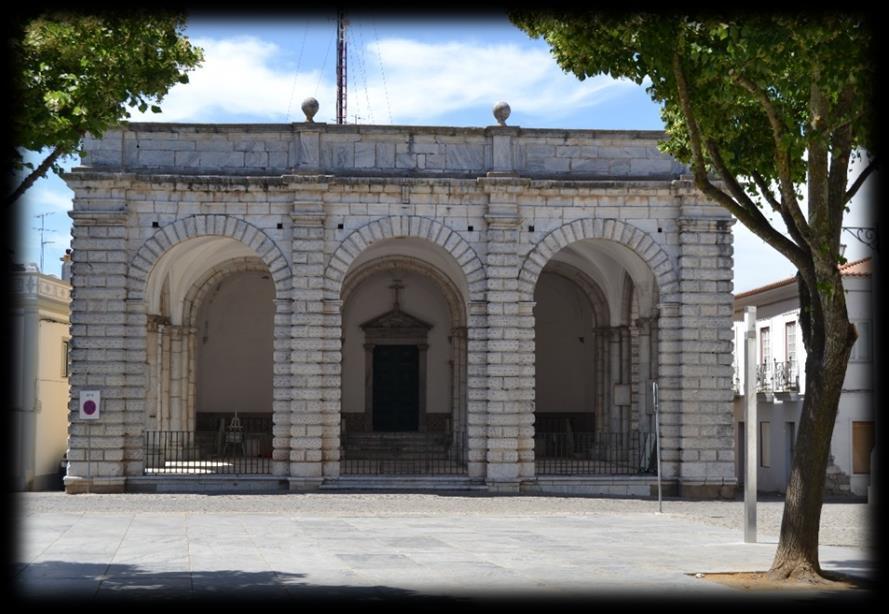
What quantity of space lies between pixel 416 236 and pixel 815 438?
1332 cm

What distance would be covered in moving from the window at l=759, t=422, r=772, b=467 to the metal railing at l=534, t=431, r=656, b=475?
434cm

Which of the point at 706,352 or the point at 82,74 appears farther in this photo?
the point at 706,352

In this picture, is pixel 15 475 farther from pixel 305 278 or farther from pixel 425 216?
pixel 425 216

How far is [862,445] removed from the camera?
2983 centimetres

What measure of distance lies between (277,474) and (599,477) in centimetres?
642

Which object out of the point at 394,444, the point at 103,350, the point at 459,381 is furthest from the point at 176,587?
the point at 394,444

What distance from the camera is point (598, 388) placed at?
32.8 meters

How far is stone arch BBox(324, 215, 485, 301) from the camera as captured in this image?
86.9 ft

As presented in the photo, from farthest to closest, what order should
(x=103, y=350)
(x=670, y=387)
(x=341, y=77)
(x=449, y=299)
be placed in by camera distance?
(x=341, y=77), (x=449, y=299), (x=670, y=387), (x=103, y=350)

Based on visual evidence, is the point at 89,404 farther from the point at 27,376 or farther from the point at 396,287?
the point at 396,287

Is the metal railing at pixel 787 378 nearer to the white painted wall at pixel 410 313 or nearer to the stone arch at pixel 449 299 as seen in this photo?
the stone arch at pixel 449 299

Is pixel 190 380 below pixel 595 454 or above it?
above

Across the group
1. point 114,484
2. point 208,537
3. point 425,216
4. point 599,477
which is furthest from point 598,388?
point 208,537

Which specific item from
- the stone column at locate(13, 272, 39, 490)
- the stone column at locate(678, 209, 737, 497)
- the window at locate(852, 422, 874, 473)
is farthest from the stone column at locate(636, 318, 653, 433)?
the stone column at locate(13, 272, 39, 490)
